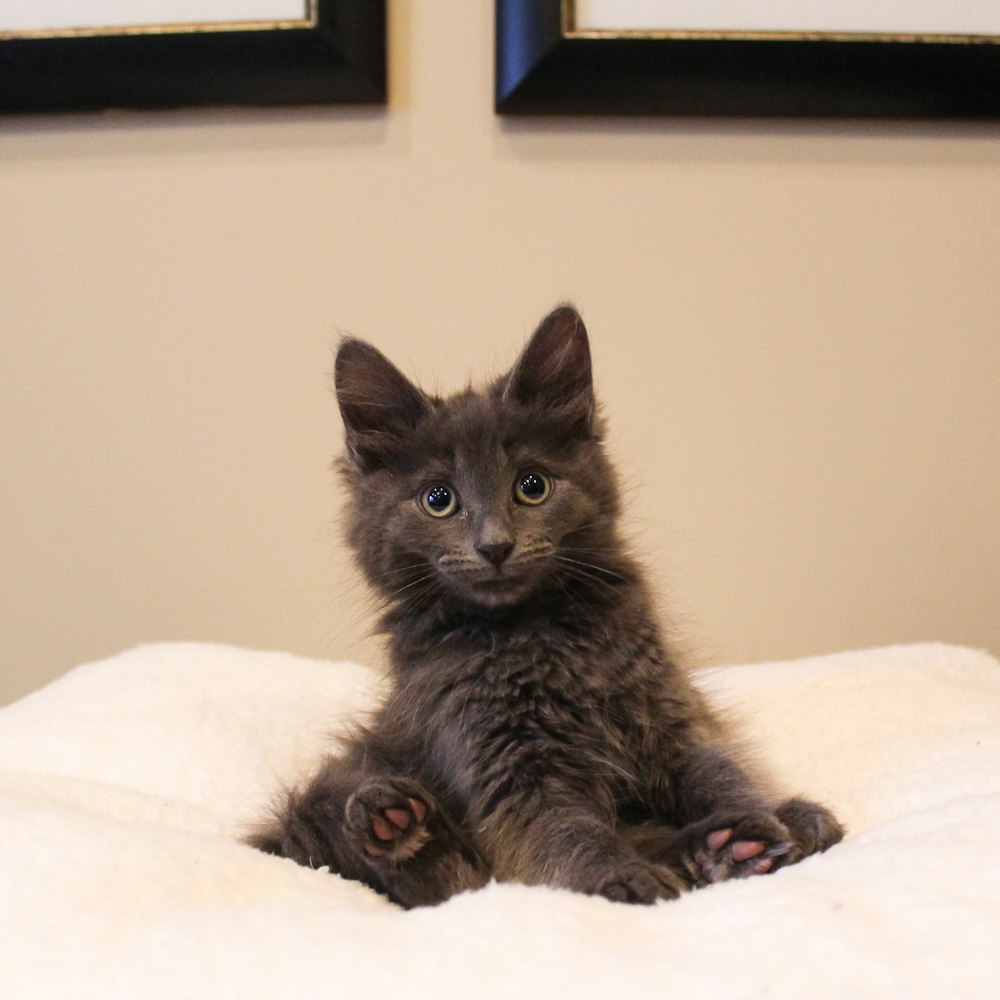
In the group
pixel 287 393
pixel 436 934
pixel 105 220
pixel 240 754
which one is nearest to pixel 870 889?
pixel 436 934

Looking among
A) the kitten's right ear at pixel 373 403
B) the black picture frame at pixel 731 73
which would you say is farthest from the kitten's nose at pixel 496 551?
the black picture frame at pixel 731 73

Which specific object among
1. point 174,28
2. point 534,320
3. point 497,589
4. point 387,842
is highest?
point 174,28

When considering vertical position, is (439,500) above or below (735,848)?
above

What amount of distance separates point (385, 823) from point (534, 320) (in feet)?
4.07

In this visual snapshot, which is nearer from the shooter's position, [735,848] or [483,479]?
[735,848]

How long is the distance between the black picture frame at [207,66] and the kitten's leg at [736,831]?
4.81 feet

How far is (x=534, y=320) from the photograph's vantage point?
2000mm

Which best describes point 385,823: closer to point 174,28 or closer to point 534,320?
point 534,320

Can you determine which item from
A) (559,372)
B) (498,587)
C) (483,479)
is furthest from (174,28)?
(498,587)

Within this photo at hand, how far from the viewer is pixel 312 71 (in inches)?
73.9

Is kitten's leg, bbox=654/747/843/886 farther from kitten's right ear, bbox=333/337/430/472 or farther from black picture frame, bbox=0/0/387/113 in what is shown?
black picture frame, bbox=0/0/387/113

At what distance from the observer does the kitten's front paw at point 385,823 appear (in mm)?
994

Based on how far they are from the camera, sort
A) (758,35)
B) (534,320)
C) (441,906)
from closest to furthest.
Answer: (441,906), (758,35), (534,320)

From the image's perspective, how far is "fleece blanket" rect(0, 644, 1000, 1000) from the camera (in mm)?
670
